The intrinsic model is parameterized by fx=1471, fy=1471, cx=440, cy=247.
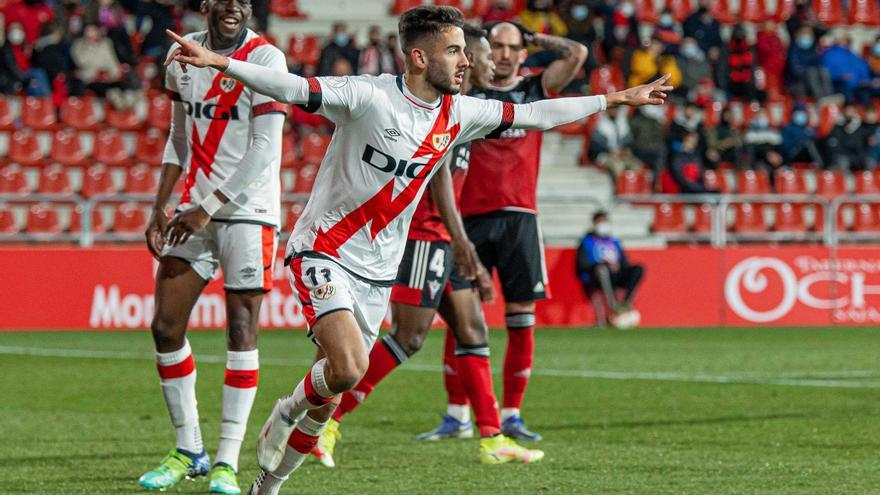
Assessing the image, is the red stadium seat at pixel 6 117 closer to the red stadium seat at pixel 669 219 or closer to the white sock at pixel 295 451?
the red stadium seat at pixel 669 219

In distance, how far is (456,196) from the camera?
8.08 m

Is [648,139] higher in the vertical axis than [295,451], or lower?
higher

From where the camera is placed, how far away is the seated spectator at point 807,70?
2566cm

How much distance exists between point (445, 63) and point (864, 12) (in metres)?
24.0

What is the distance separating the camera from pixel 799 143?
2384 centimetres

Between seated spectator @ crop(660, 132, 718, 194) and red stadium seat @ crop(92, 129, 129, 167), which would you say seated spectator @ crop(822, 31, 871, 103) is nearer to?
seated spectator @ crop(660, 132, 718, 194)

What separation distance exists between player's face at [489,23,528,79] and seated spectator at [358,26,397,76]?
13645mm

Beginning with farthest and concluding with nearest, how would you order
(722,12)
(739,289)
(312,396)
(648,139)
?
(722,12) < (648,139) < (739,289) < (312,396)

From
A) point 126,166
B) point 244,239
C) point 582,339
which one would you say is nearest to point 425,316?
point 244,239

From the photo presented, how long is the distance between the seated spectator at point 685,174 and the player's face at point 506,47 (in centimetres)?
1340

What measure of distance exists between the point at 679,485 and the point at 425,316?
1.83 meters

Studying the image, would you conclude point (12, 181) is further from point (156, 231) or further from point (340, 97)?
point (340, 97)

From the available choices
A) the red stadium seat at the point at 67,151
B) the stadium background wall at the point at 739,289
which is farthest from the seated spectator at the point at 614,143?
the red stadium seat at the point at 67,151

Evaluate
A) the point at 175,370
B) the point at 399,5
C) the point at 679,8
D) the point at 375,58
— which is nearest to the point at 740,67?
the point at 679,8
